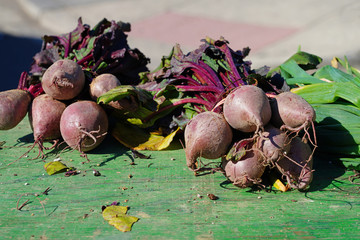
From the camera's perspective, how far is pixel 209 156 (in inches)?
104

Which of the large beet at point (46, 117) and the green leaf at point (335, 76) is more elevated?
the green leaf at point (335, 76)

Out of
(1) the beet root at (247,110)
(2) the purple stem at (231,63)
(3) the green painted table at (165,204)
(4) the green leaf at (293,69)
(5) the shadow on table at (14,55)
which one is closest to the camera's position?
(3) the green painted table at (165,204)

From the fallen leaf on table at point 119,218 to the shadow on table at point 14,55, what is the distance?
4.90 m

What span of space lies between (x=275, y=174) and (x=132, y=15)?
952 cm

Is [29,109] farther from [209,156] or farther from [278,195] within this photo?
[278,195]

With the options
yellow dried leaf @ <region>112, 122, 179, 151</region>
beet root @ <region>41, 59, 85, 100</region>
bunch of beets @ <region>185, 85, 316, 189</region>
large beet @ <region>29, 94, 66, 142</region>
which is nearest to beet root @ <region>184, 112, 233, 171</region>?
bunch of beets @ <region>185, 85, 316, 189</region>

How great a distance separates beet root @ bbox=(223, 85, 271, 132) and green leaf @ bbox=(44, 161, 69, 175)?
1274 mm

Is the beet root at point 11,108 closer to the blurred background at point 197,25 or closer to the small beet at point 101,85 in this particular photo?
the small beet at point 101,85

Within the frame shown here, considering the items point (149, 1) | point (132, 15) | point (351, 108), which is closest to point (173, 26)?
point (132, 15)

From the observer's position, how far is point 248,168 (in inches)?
101

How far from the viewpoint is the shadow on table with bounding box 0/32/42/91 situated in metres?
7.26

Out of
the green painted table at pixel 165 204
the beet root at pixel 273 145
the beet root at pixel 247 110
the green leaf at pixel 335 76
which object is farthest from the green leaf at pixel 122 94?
the green leaf at pixel 335 76

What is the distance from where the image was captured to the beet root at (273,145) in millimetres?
2506

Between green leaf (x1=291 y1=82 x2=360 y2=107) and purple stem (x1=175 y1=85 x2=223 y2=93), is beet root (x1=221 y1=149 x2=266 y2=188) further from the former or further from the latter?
green leaf (x1=291 y1=82 x2=360 y2=107)
